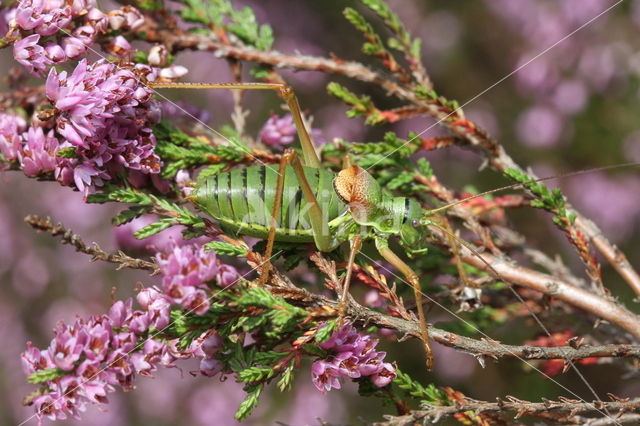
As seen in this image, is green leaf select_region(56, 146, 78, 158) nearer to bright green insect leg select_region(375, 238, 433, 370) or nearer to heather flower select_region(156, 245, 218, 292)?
heather flower select_region(156, 245, 218, 292)

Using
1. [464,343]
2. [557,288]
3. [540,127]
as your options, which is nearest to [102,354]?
[464,343]

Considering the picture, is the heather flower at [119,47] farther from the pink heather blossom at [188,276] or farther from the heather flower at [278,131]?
the pink heather blossom at [188,276]

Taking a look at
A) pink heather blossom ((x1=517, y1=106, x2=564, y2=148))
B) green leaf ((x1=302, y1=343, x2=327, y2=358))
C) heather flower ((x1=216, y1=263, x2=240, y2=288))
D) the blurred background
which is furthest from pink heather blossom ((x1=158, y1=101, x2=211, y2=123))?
pink heather blossom ((x1=517, y1=106, x2=564, y2=148))

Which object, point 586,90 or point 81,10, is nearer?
point 81,10

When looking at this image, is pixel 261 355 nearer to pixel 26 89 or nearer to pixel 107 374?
pixel 107 374

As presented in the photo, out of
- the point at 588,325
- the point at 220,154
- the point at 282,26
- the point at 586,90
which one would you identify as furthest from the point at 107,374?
the point at 586,90

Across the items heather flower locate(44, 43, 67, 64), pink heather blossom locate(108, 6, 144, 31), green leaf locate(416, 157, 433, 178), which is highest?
pink heather blossom locate(108, 6, 144, 31)
